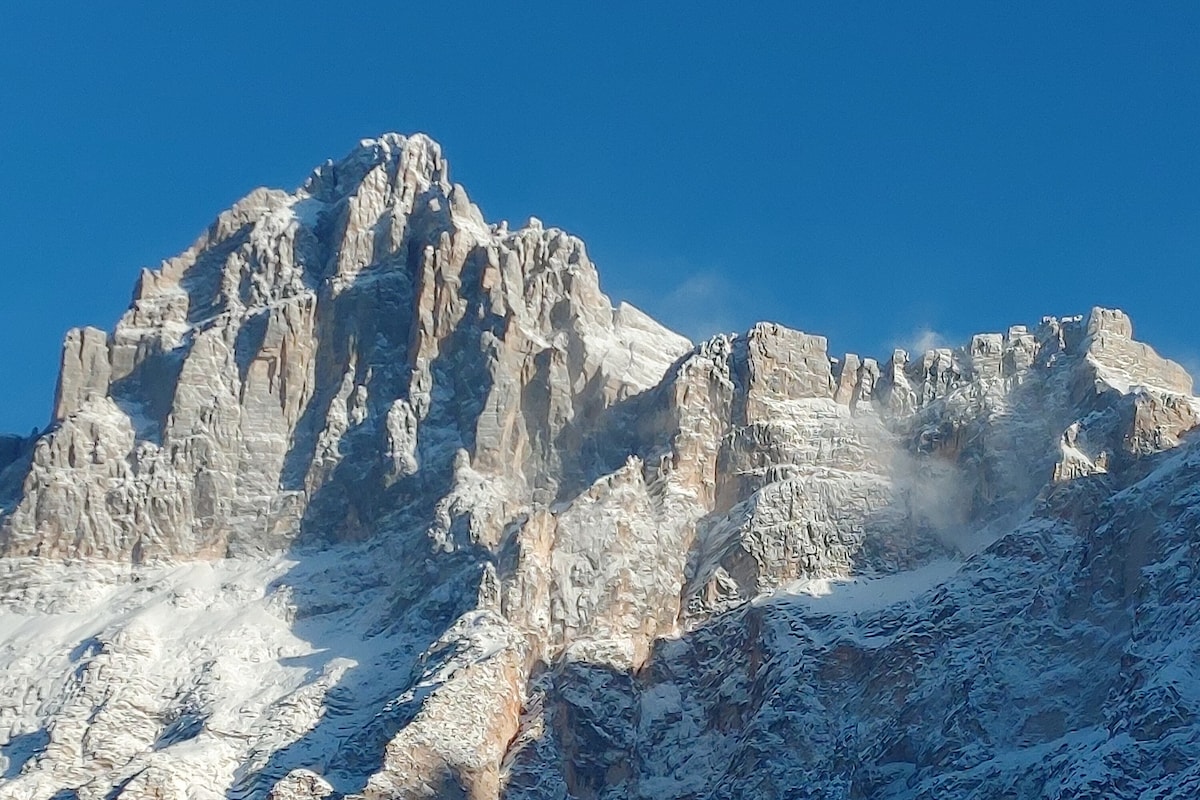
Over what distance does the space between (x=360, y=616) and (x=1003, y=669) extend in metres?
44.9

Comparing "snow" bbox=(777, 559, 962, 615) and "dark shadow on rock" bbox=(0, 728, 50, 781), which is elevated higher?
"snow" bbox=(777, 559, 962, 615)

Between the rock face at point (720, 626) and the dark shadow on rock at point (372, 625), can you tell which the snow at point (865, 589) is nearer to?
the rock face at point (720, 626)

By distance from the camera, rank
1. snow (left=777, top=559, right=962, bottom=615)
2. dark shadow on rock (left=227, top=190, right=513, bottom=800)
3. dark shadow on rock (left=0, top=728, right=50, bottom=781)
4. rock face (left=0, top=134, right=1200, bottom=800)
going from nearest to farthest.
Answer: rock face (left=0, top=134, right=1200, bottom=800)
dark shadow on rock (left=227, top=190, right=513, bottom=800)
dark shadow on rock (left=0, top=728, right=50, bottom=781)
snow (left=777, top=559, right=962, bottom=615)

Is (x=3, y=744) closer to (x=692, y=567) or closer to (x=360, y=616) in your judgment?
(x=360, y=616)

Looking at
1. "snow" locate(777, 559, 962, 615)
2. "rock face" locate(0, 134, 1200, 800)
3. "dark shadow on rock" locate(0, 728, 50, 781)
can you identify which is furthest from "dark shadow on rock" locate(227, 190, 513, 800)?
"snow" locate(777, 559, 962, 615)

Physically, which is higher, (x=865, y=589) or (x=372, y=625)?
(x=865, y=589)

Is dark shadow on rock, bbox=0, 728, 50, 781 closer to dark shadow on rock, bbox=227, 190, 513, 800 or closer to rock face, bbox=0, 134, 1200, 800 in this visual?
rock face, bbox=0, 134, 1200, 800

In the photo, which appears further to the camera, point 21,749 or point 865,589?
point 865,589

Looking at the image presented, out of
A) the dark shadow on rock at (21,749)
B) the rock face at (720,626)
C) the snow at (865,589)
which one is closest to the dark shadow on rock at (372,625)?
the rock face at (720,626)

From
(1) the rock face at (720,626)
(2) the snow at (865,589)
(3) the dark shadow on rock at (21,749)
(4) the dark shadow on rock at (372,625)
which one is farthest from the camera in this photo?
(2) the snow at (865,589)

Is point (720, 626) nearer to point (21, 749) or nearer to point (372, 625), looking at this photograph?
point (372, 625)

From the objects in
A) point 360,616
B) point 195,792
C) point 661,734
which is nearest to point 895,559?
point 661,734

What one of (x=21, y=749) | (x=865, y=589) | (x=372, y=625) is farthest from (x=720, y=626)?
(x=21, y=749)

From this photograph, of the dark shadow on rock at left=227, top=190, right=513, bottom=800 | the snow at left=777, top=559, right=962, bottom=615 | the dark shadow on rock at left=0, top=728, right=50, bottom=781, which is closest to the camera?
the dark shadow on rock at left=227, top=190, right=513, bottom=800
